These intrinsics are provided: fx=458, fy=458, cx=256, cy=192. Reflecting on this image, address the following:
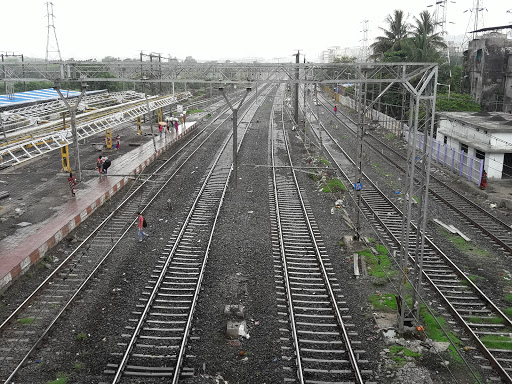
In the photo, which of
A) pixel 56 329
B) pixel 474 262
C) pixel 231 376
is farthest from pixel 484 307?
pixel 56 329

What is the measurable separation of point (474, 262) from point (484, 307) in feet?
9.17

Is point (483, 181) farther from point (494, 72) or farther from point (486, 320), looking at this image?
point (494, 72)

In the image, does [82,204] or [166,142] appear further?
[166,142]

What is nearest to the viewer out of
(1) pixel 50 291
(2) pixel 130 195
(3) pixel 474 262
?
(1) pixel 50 291

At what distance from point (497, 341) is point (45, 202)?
57.3 ft

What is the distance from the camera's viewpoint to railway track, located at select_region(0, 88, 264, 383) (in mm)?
9539

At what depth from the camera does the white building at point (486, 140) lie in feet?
75.9

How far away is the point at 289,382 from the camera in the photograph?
8500 mm

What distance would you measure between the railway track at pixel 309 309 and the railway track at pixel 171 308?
2.18 meters

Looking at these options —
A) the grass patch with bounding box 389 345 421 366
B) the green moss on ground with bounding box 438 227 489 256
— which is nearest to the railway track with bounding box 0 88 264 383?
the grass patch with bounding box 389 345 421 366

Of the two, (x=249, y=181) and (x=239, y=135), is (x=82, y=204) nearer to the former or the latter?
(x=249, y=181)

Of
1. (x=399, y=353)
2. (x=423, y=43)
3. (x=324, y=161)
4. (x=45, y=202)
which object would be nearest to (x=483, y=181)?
(x=324, y=161)

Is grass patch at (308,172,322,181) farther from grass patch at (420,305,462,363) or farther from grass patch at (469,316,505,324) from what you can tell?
grass patch at (469,316,505,324)

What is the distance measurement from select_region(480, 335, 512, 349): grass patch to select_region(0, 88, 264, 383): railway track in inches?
374
